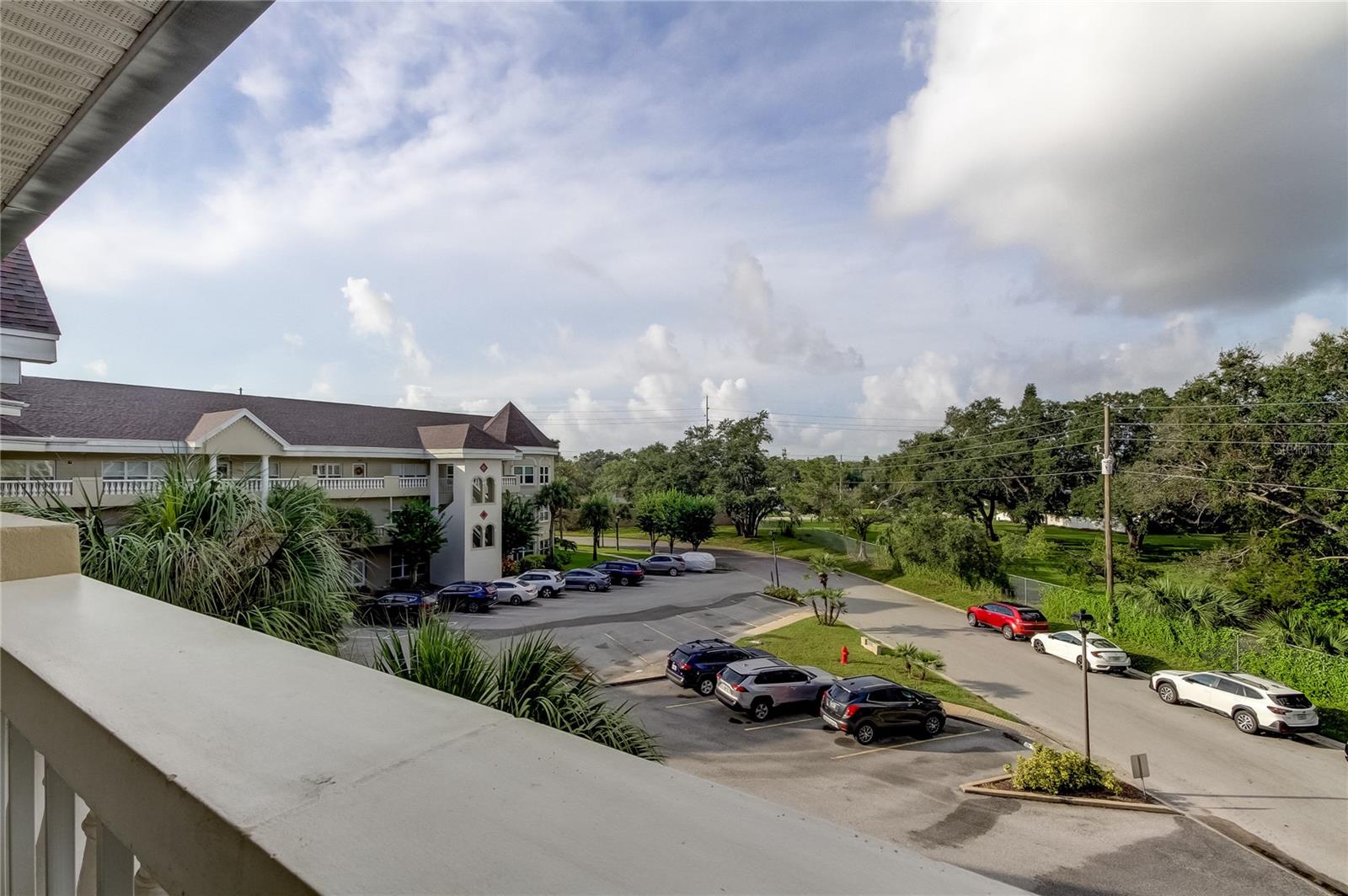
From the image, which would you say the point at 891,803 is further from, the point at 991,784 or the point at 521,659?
the point at 521,659

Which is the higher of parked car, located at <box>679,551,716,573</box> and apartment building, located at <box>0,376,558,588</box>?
apartment building, located at <box>0,376,558,588</box>

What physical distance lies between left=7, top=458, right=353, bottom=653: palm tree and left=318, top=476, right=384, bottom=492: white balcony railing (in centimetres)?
1695

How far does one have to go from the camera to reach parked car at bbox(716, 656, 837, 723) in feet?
44.3

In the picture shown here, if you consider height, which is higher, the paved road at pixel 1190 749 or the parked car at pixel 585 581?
the parked car at pixel 585 581

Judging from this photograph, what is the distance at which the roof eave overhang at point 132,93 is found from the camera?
1.36m

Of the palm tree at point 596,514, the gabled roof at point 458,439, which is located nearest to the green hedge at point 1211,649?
the palm tree at point 596,514

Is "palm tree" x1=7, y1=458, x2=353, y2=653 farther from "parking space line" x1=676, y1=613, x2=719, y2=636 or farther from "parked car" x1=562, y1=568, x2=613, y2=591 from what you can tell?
"parked car" x1=562, y1=568, x2=613, y2=591

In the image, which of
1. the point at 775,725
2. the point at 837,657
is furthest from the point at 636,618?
the point at 775,725

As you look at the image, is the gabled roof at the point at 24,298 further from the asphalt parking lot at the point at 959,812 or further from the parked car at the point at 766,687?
the parked car at the point at 766,687

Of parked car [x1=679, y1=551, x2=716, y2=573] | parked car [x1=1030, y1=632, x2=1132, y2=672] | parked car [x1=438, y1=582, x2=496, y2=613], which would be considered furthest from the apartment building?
parked car [x1=1030, y1=632, x2=1132, y2=672]

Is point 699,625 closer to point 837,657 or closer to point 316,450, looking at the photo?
point 837,657

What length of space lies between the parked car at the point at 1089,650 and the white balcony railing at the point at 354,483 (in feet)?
75.0

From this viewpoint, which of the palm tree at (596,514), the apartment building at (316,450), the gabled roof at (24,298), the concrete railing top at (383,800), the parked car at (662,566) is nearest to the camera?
the concrete railing top at (383,800)

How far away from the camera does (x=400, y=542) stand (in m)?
22.8
